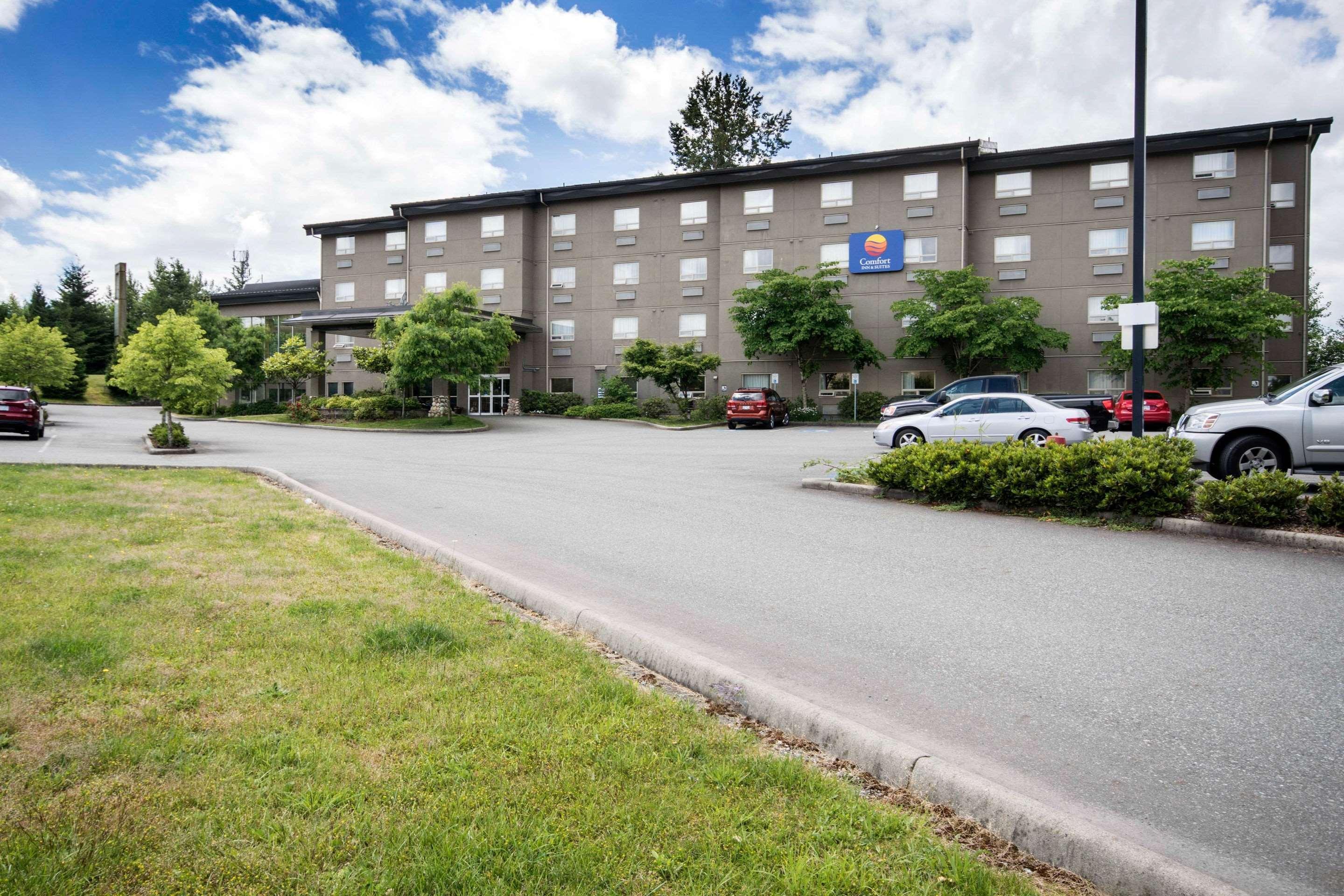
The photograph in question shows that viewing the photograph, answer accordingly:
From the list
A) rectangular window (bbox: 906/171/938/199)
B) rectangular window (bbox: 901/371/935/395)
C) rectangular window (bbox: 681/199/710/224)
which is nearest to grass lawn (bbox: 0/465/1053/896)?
rectangular window (bbox: 901/371/935/395)

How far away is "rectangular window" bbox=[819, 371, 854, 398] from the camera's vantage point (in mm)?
40906

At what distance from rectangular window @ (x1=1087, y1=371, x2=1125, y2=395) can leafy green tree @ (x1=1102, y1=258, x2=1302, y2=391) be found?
2.21 meters

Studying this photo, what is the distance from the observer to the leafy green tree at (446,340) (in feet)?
109

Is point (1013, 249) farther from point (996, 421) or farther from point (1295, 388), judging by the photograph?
point (1295, 388)

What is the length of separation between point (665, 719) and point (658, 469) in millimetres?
13093

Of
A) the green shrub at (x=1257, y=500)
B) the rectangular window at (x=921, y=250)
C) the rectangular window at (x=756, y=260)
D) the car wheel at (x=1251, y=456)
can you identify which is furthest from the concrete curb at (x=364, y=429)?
the green shrub at (x=1257, y=500)

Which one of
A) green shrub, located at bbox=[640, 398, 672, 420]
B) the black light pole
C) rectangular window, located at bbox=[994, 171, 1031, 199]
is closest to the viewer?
the black light pole

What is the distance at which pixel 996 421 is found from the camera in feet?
57.5

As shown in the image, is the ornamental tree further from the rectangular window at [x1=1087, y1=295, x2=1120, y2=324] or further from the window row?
the window row

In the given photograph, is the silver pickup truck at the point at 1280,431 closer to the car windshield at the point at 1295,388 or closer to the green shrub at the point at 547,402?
the car windshield at the point at 1295,388

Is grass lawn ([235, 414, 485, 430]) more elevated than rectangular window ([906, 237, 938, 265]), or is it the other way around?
rectangular window ([906, 237, 938, 265])

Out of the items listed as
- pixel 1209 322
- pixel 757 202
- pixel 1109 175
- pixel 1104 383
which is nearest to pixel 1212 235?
pixel 1109 175

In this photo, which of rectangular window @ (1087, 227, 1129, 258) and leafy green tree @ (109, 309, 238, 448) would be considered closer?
leafy green tree @ (109, 309, 238, 448)

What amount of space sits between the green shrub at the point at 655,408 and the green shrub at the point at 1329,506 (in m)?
32.1
